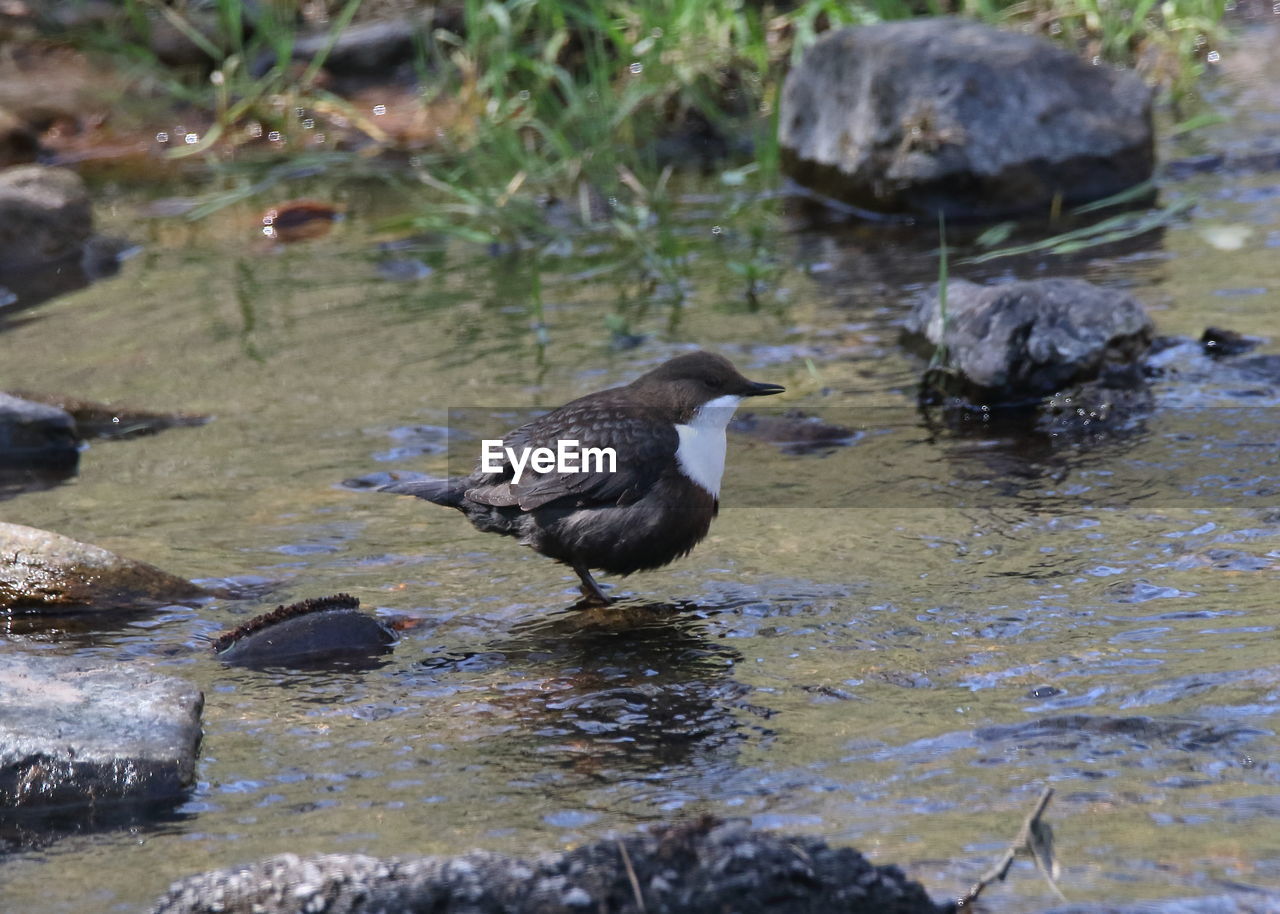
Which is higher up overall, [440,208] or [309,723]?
[440,208]

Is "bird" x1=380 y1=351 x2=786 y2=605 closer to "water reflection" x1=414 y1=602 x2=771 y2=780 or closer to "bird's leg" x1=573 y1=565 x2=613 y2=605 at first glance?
"bird's leg" x1=573 y1=565 x2=613 y2=605

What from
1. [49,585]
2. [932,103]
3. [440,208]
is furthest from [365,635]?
[932,103]

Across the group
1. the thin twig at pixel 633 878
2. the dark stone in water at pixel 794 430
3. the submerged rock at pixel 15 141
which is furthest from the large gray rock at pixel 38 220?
the thin twig at pixel 633 878

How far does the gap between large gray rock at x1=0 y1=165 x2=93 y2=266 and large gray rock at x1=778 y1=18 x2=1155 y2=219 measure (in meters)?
4.46

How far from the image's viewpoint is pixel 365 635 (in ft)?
14.5

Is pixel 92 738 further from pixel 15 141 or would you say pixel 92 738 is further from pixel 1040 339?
pixel 15 141

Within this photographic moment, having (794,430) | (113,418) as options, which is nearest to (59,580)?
(113,418)

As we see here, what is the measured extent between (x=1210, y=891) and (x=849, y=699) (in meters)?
1.20

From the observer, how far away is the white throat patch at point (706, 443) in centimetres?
473

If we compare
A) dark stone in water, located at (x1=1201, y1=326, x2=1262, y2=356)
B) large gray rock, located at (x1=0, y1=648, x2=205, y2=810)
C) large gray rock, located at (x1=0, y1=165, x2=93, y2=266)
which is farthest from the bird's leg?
large gray rock, located at (x1=0, y1=165, x2=93, y2=266)

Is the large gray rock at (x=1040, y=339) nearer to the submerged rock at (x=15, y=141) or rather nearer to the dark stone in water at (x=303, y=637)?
the dark stone in water at (x=303, y=637)

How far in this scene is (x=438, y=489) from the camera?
4969 mm

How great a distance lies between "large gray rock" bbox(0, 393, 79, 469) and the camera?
20.5ft

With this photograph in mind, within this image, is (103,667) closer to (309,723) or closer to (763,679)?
(309,723)
